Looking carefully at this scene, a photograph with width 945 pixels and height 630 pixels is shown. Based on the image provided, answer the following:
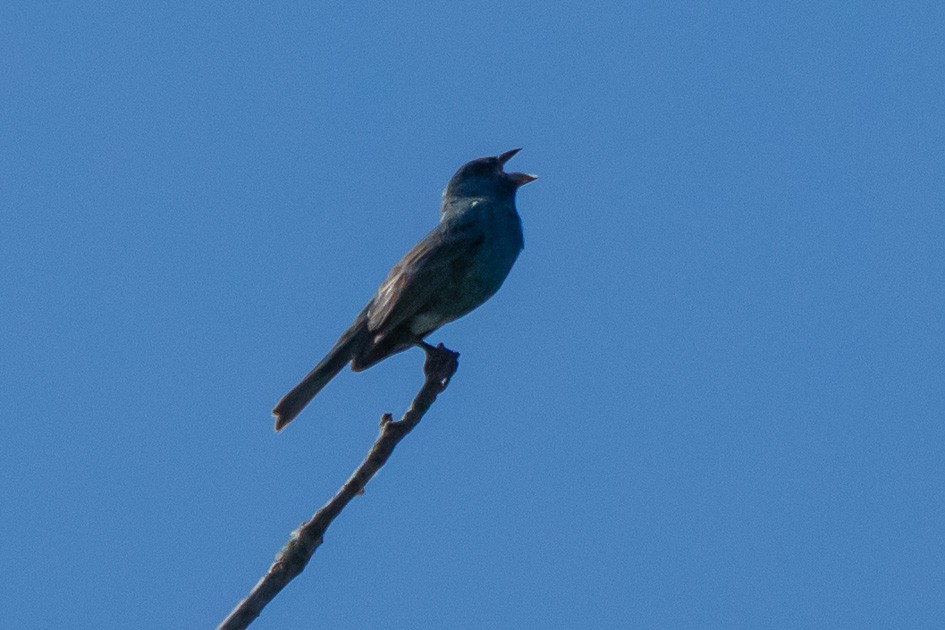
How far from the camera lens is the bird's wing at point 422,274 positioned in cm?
878

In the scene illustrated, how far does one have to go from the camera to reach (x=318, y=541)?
518 cm

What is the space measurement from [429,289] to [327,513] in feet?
12.3

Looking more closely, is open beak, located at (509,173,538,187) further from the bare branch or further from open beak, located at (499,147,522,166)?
the bare branch

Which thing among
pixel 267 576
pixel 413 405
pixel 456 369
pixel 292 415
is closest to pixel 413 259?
pixel 292 415

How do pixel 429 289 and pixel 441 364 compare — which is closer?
pixel 441 364

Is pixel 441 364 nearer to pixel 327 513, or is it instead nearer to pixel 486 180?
pixel 327 513

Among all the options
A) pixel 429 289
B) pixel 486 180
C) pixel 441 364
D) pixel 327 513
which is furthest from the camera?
pixel 486 180

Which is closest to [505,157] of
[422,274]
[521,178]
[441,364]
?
[521,178]

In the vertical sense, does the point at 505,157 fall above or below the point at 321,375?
above

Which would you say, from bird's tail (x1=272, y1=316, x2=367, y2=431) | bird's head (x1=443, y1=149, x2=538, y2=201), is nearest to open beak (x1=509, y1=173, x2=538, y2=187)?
bird's head (x1=443, y1=149, x2=538, y2=201)

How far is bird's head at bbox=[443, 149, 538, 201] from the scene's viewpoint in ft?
34.1

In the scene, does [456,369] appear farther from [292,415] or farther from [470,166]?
[470,166]

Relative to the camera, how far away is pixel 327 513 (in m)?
5.31

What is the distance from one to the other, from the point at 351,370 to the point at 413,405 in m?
2.90
